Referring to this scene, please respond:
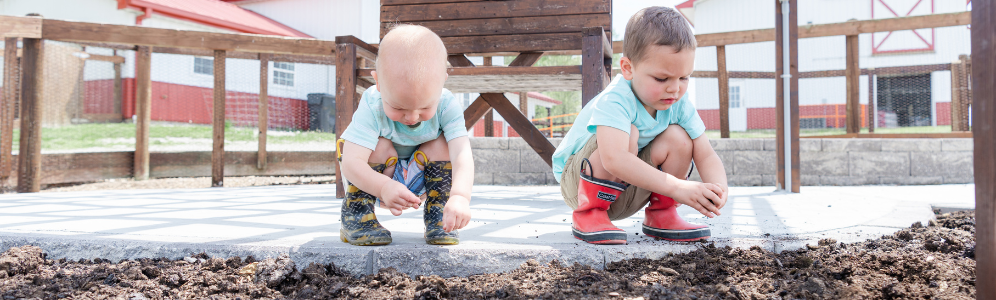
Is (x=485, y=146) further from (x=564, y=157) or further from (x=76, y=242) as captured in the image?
(x=76, y=242)

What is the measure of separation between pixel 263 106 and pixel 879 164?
546cm

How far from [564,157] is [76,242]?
152cm

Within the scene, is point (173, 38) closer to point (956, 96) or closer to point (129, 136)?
point (129, 136)

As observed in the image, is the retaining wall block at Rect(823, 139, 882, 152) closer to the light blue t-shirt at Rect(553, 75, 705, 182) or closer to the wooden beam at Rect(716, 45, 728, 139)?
the wooden beam at Rect(716, 45, 728, 139)

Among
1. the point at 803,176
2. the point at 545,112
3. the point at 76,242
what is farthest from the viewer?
the point at 545,112

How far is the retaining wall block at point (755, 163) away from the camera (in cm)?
492

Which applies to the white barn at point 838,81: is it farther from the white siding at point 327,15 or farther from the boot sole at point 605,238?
the white siding at point 327,15

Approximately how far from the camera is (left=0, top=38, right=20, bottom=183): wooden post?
4039 mm

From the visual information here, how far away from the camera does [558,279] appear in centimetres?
132

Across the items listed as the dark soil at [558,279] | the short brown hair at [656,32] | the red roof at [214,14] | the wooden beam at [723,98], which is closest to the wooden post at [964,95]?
the wooden beam at [723,98]

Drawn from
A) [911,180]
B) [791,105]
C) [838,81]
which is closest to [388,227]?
[791,105]

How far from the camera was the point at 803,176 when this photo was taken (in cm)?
491

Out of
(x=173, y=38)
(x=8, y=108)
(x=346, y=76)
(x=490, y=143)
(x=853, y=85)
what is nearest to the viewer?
(x=346, y=76)

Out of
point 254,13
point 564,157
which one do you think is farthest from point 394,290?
point 254,13
